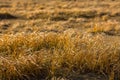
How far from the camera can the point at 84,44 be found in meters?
6.86

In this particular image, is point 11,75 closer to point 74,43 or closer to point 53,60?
point 53,60

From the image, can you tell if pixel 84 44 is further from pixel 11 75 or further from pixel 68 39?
pixel 11 75

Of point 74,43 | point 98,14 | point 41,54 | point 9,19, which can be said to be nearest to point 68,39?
point 74,43

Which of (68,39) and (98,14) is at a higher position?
(68,39)

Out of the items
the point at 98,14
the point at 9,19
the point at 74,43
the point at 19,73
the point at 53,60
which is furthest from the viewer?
the point at 98,14

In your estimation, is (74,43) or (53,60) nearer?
(53,60)

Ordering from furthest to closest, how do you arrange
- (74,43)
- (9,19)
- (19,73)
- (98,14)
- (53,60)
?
(98,14)
(9,19)
(74,43)
(53,60)
(19,73)

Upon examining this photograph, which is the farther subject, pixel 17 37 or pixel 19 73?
pixel 17 37

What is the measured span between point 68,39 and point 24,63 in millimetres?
1508

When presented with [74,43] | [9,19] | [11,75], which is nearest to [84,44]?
[74,43]

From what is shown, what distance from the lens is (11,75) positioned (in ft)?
18.3

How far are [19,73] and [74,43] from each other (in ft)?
5.39

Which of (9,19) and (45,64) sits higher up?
(45,64)

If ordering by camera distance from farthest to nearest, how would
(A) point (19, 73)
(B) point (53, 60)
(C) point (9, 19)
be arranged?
(C) point (9, 19), (B) point (53, 60), (A) point (19, 73)
